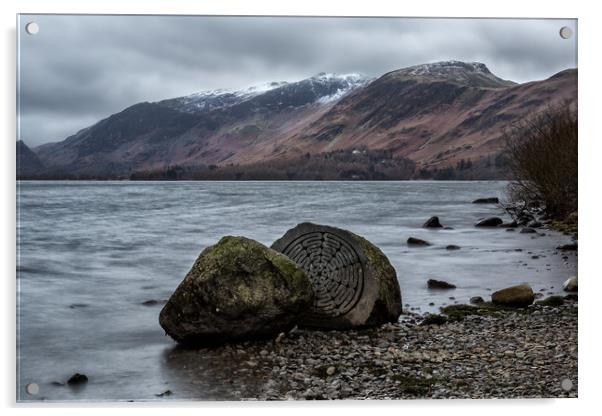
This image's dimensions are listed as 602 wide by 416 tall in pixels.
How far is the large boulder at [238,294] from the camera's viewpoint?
682cm

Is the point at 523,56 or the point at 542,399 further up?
the point at 523,56

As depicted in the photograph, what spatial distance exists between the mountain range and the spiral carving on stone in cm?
77

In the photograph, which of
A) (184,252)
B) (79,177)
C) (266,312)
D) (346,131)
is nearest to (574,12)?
(346,131)

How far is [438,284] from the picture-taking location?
26.8 feet

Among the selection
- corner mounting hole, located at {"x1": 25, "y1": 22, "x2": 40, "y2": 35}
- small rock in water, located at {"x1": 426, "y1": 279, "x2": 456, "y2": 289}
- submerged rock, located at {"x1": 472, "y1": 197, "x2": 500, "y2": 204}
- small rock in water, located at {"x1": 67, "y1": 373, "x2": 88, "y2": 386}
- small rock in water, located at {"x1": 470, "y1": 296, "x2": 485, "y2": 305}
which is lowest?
small rock in water, located at {"x1": 67, "y1": 373, "x2": 88, "y2": 386}

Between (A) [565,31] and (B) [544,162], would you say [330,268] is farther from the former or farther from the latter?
(A) [565,31]

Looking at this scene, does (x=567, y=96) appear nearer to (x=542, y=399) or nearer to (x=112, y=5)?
(x=542, y=399)

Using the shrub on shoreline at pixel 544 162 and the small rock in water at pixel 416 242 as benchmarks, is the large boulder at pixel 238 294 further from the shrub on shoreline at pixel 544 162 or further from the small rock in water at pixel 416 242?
the shrub on shoreline at pixel 544 162

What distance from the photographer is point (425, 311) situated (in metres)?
7.85

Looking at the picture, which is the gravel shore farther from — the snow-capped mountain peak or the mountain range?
the snow-capped mountain peak

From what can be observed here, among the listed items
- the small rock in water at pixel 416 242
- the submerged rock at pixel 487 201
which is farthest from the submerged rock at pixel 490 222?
the small rock in water at pixel 416 242

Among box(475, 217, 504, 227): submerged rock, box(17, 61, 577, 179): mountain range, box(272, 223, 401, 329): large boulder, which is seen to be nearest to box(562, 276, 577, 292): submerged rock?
box(475, 217, 504, 227): submerged rock

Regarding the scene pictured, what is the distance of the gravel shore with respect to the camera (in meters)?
6.60

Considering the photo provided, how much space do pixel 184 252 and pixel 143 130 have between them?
1452 mm
